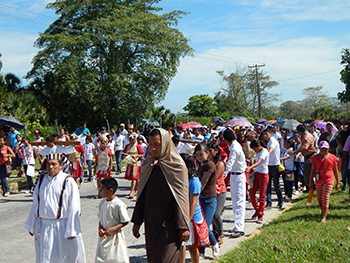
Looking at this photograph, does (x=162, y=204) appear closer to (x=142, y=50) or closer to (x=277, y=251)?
(x=277, y=251)

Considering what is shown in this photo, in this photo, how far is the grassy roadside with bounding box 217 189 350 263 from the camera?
218 inches

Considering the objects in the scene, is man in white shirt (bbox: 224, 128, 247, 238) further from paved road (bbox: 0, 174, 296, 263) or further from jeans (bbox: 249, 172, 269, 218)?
jeans (bbox: 249, 172, 269, 218)

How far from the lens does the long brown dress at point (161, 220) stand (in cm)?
404

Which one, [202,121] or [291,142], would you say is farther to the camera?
[202,121]

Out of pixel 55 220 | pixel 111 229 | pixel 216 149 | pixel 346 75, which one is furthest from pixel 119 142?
pixel 346 75

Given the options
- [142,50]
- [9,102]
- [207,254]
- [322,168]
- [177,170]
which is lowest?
[207,254]

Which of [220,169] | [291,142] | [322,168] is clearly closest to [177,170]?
[220,169]

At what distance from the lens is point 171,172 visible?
13.6 ft

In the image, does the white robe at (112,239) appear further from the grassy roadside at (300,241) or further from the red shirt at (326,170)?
the red shirt at (326,170)

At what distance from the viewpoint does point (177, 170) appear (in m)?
4.20

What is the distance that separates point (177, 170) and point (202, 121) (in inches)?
1554

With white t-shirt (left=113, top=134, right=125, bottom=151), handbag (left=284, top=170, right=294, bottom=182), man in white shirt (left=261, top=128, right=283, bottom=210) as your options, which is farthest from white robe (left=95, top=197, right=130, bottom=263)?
white t-shirt (left=113, top=134, right=125, bottom=151)

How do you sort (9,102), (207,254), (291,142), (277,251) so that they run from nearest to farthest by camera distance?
1. (277,251)
2. (207,254)
3. (291,142)
4. (9,102)

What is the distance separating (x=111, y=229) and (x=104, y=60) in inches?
1200
